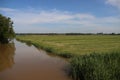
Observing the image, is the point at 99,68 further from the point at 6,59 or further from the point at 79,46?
the point at 79,46

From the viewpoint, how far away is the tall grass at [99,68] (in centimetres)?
1023

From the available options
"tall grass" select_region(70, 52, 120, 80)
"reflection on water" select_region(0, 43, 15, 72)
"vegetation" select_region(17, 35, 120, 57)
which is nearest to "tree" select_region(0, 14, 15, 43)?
"vegetation" select_region(17, 35, 120, 57)

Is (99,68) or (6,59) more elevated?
(99,68)

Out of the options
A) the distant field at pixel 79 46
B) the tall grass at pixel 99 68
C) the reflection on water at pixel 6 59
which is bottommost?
the reflection on water at pixel 6 59

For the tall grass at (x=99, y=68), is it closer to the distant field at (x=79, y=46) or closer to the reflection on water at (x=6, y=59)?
the distant field at (x=79, y=46)

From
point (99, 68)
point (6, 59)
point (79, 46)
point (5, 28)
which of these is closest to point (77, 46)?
point (79, 46)

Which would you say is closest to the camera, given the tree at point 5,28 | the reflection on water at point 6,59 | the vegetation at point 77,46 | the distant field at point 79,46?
the reflection on water at point 6,59

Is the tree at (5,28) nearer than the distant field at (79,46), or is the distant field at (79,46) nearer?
the distant field at (79,46)

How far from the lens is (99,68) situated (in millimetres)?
10414

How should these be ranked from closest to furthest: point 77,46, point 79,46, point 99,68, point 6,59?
1. point 99,68
2. point 6,59
3. point 79,46
4. point 77,46

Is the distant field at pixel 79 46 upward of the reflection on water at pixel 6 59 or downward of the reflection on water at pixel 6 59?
upward

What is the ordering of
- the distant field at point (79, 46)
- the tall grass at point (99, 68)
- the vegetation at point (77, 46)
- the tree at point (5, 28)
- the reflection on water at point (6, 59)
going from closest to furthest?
the tall grass at point (99, 68) < the reflection on water at point (6, 59) < the vegetation at point (77, 46) < the distant field at point (79, 46) < the tree at point (5, 28)

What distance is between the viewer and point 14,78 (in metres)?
13.2

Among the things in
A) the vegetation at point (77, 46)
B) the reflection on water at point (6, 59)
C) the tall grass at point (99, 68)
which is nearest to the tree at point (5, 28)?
the vegetation at point (77, 46)
